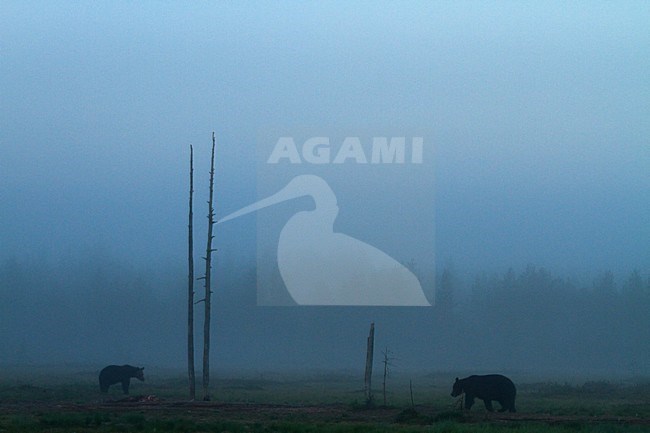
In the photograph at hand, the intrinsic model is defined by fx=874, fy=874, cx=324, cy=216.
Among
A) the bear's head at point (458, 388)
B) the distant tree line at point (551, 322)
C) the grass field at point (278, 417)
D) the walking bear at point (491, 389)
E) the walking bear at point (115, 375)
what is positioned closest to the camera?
the grass field at point (278, 417)

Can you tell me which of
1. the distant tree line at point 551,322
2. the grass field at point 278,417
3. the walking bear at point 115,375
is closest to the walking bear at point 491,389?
the grass field at point 278,417

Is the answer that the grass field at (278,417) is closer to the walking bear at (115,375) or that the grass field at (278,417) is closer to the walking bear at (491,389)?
the walking bear at (491,389)

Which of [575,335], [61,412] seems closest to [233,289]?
[575,335]

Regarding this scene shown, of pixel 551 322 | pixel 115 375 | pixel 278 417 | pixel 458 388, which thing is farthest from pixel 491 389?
pixel 551 322

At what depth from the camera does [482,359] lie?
5246 inches

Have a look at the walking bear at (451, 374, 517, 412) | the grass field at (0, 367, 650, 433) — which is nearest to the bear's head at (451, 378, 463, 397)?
the walking bear at (451, 374, 517, 412)

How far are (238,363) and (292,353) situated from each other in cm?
1060

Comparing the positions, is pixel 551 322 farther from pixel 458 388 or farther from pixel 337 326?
pixel 458 388

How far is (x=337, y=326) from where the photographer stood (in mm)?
143125

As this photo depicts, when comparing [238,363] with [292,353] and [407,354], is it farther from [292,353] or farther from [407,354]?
[407,354]

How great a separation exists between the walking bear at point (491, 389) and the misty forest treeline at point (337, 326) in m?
96.7

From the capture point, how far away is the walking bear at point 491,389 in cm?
3067

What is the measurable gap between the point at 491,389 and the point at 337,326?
113 m

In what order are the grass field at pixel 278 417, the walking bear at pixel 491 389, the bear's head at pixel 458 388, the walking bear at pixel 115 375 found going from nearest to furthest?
the grass field at pixel 278 417 → the walking bear at pixel 491 389 → the bear's head at pixel 458 388 → the walking bear at pixel 115 375
